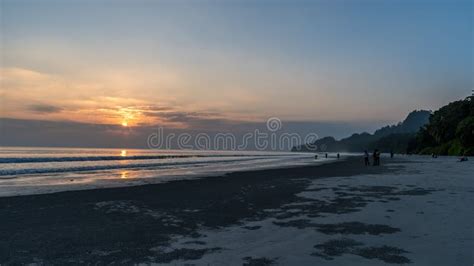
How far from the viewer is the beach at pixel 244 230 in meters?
6.69

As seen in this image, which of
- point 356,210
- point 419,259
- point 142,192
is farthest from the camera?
point 142,192

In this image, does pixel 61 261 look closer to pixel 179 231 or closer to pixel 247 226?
pixel 179 231

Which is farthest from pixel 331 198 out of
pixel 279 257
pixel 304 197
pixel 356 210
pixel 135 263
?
pixel 135 263

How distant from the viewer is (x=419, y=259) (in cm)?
634

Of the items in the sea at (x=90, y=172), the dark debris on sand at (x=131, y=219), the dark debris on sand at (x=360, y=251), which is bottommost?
the sea at (x=90, y=172)

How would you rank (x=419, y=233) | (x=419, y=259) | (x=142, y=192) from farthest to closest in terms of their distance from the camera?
(x=142, y=192) → (x=419, y=233) → (x=419, y=259)

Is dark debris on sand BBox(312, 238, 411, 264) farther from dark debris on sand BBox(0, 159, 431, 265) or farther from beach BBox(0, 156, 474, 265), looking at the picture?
dark debris on sand BBox(0, 159, 431, 265)

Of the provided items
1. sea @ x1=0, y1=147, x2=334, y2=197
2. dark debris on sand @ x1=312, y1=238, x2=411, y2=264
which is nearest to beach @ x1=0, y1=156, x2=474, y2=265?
dark debris on sand @ x1=312, y1=238, x2=411, y2=264

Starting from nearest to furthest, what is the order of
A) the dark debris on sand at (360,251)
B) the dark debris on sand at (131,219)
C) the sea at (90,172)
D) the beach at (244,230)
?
the dark debris on sand at (360,251) → the beach at (244,230) → the dark debris on sand at (131,219) → the sea at (90,172)

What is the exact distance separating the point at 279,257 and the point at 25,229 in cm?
692

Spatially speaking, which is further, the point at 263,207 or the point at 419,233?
the point at 263,207

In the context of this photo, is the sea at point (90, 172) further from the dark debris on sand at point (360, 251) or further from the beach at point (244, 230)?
the dark debris on sand at point (360, 251)

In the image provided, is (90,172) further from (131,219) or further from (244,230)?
(244,230)

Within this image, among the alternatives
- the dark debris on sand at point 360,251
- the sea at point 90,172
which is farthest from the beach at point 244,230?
the sea at point 90,172
